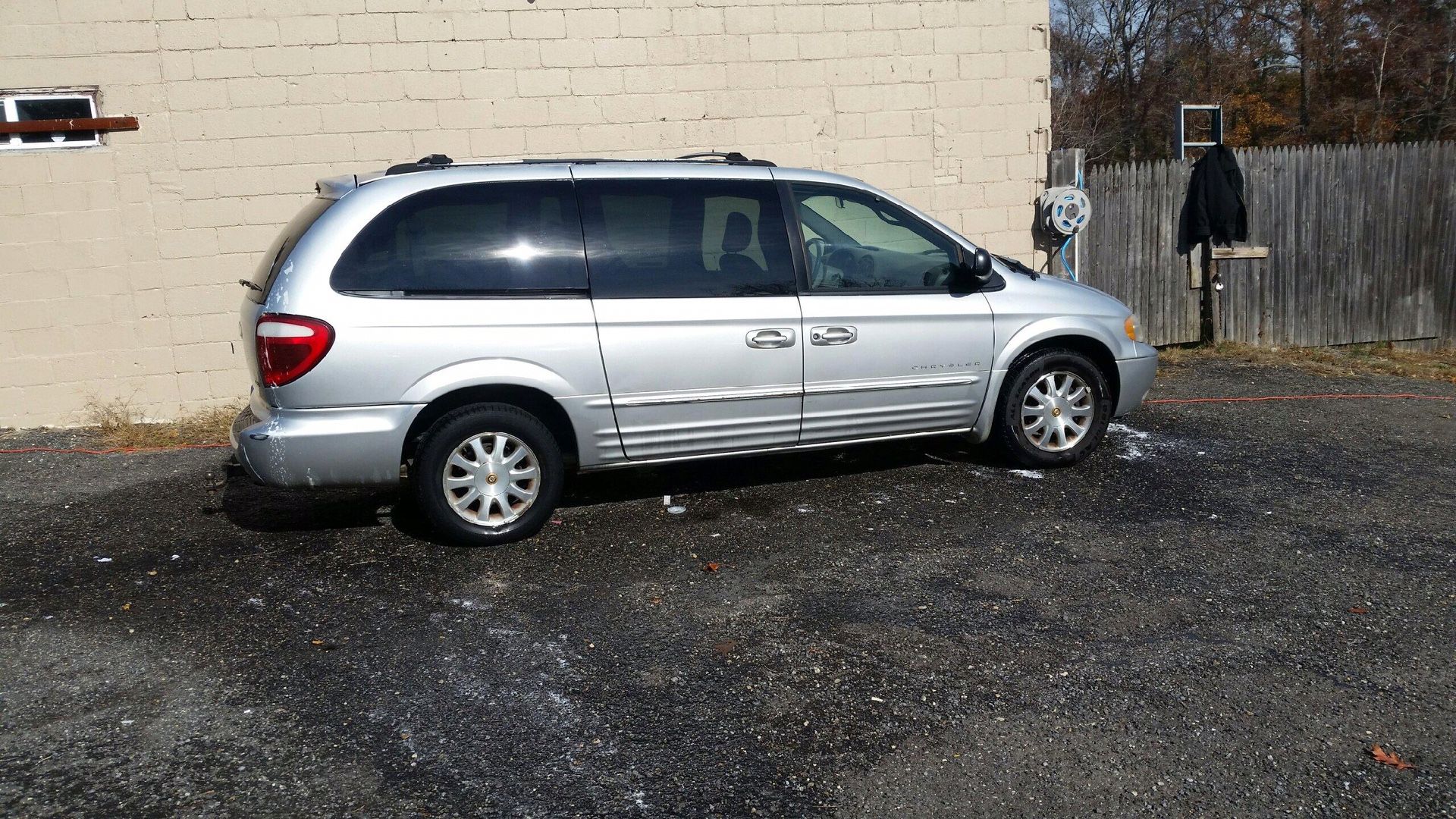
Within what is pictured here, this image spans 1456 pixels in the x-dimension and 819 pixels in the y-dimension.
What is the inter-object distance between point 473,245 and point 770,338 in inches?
60.7

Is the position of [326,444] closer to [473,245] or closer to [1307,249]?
[473,245]

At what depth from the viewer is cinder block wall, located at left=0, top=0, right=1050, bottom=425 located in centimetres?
841

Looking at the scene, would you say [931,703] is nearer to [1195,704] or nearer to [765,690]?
[765,690]

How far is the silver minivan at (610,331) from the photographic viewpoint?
17.3 ft

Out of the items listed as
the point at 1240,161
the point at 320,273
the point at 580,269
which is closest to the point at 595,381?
the point at 580,269

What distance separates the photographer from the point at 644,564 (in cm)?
534

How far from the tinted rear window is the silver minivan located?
25 mm

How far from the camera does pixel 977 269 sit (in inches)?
248

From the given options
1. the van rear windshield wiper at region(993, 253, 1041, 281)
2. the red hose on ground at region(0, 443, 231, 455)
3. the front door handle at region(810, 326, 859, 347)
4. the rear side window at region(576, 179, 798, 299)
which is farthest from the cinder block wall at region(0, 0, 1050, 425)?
the front door handle at region(810, 326, 859, 347)

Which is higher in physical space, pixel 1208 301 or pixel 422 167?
pixel 422 167

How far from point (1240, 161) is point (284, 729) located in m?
10.1

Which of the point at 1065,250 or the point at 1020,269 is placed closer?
the point at 1020,269

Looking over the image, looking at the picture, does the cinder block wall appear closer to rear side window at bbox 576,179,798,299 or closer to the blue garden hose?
the blue garden hose

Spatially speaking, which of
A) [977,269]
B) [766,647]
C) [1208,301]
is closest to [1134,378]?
[977,269]
